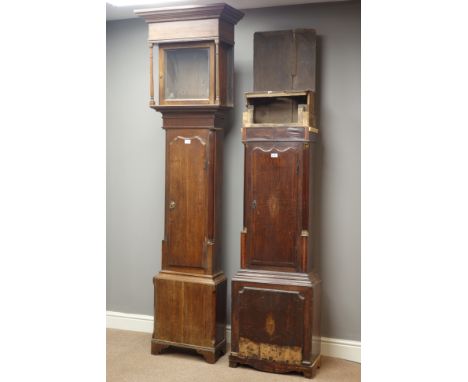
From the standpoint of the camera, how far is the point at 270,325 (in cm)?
373

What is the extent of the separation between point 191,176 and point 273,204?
26.2 inches

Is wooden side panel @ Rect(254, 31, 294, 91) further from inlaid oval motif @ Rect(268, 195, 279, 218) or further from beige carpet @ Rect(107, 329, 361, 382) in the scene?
beige carpet @ Rect(107, 329, 361, 382)

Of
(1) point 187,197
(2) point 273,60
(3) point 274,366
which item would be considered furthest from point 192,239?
(2) point 273,60

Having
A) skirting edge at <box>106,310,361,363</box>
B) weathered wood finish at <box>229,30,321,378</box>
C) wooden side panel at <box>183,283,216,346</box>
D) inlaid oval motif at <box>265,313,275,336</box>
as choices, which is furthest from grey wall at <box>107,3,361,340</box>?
inlaid oval motif at <box>265,313,275,336</box>

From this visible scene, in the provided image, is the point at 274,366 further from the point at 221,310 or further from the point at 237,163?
the point at 237,163

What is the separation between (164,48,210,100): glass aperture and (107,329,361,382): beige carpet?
1.94 m

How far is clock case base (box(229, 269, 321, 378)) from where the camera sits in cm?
367

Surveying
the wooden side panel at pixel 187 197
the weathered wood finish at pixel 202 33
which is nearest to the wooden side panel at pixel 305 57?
the weathered wood finish at pixel 202 33

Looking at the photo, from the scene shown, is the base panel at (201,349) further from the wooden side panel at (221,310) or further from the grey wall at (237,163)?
the grey wall at (237,163)

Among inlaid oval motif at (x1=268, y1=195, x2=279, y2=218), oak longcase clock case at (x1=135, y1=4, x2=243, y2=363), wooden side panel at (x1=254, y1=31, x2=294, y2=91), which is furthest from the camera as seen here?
wooden side panel at (x1=254, y1=31, x2=294, y2=91)
